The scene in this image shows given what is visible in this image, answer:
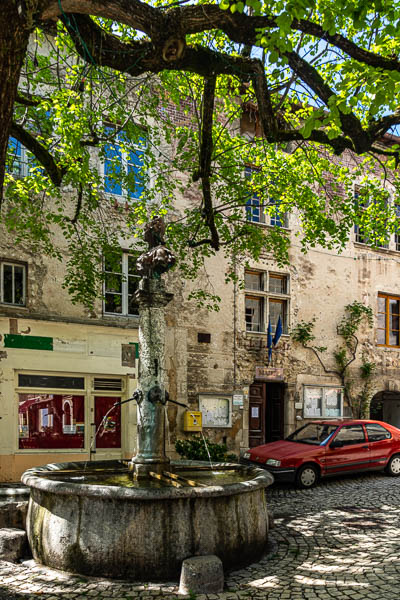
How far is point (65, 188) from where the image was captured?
13539 mm

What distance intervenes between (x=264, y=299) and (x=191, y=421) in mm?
4568

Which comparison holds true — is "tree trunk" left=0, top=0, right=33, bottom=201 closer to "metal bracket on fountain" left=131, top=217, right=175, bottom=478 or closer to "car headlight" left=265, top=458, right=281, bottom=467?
"metal bracket on fountain" left=131, top=217, right=175, bottom=478

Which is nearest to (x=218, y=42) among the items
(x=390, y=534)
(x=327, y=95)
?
(x=327, y=95)

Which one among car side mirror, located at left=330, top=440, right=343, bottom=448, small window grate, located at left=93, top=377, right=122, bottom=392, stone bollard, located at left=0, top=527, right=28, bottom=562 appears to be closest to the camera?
stone bollard, located at left=0, top=527, right=28, bottom=562

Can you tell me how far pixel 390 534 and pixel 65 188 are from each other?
1039cm

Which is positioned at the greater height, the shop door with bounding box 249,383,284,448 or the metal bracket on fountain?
the metal bracket on fountain

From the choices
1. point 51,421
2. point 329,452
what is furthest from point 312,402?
point 51,421

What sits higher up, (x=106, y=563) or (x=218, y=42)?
(x=218, y=42)

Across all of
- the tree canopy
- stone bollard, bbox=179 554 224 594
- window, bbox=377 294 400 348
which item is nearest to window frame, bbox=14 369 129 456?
the tree canopy

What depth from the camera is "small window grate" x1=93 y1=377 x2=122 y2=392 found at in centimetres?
1369

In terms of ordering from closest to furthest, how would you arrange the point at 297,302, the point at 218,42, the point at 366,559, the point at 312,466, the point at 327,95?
1. the point at 366,559
2. the point at 327,95
3. the point at 218,42
4. the point at 312,466
5. the point at 297,302

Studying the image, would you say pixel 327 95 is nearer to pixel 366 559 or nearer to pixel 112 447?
pixel 366 559

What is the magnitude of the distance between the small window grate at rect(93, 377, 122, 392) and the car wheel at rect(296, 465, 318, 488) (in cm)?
508

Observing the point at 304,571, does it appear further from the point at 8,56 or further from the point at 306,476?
A: the point at 306,476
